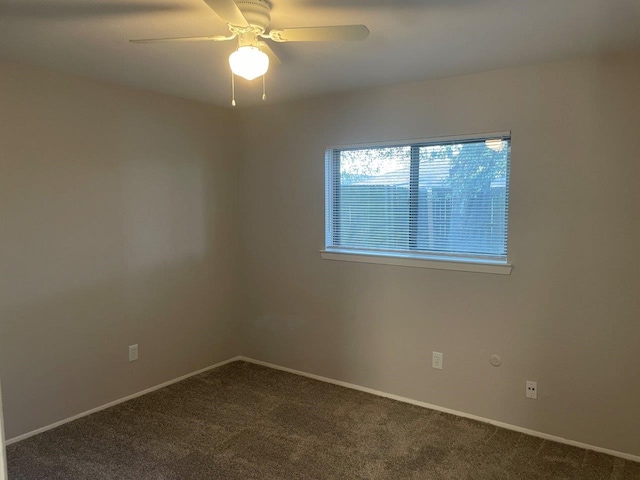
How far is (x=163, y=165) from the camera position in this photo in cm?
355

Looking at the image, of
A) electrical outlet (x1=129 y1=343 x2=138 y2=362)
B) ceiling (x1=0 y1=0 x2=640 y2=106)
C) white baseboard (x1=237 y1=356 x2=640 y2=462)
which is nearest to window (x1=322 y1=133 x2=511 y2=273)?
ceiling (x1=0 y1=0 x2=640 y2=106)

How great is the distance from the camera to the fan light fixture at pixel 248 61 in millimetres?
1839

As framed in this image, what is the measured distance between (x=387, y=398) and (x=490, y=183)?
5.53ft

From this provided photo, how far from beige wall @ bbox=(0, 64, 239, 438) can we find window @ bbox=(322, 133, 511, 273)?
3.60ft

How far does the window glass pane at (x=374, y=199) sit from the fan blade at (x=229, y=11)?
69.3 inches

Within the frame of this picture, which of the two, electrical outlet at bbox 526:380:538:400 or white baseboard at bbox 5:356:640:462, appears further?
electrical outlet at bbox 526:380:538:400

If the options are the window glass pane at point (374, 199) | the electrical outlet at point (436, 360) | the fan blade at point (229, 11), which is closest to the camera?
the fan blade at point (229, 11)

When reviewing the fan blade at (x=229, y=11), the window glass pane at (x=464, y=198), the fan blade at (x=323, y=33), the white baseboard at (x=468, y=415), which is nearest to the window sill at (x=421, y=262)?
the window glass pane at (x=464, y=198)

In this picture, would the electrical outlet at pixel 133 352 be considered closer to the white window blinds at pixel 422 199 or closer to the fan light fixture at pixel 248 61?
the white window blinds at pixel 422 199

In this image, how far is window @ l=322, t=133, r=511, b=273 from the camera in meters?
2.99

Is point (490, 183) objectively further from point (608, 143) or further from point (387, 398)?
point (387, 398)

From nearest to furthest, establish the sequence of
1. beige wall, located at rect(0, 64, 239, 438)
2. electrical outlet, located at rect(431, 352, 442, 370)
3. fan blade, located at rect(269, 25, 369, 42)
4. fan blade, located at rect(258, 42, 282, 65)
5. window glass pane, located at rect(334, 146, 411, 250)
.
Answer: fan blade, located at rect(269, 25, 369, 42), fan blade, located at rect(258, 42, 282, 65), beige wall, located at rect(0, 64, 239, 438), electrical outlet, located at rect(431, 352, 442, 370), window glass pane, located at rect(334, 146, 411, 250)

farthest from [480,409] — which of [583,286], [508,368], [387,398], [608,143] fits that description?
[608,143]

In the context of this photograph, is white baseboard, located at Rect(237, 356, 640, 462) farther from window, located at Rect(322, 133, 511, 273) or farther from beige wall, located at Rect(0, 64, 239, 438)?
window, located at Rect(322, 133, 511, 273)
